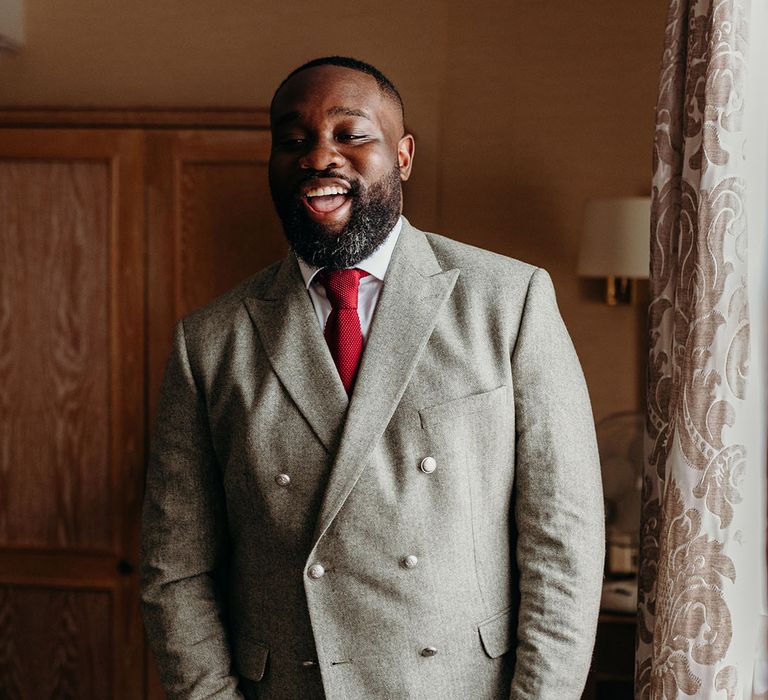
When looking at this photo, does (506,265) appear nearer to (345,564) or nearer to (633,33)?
(345,564)

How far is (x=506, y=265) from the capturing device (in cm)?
170

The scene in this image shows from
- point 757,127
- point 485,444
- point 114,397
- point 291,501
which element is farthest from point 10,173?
point 757,127

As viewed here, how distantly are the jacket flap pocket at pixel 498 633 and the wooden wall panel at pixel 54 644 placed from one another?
4.94 ft

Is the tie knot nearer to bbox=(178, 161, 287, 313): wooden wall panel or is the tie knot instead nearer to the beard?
the beard

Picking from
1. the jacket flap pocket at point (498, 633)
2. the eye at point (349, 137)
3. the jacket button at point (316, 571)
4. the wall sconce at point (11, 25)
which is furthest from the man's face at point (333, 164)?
the wall sconce at point (11, 25)

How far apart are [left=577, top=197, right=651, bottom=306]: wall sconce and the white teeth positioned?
1223 mm

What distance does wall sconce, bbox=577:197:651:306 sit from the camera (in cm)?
260

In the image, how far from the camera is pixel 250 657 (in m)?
1.69

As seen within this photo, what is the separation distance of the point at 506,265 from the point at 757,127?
49cm

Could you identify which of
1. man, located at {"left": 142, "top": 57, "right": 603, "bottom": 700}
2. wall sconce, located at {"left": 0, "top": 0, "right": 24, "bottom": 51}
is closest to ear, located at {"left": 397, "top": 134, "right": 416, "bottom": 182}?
man, located at {"left": 142, "top": 57, "right": 603, "bottom": 700}

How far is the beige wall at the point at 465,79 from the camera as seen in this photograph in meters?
2.77

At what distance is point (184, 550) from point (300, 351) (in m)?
0.44

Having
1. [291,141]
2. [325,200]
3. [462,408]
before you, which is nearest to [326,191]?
[325,200]

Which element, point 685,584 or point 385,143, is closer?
point 685,584
